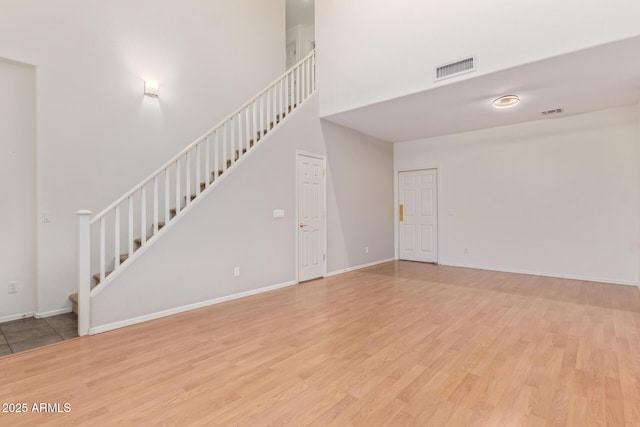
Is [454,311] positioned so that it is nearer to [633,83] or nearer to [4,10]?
[633,83]

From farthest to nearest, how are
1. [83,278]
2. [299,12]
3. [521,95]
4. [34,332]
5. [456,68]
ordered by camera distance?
[299,12]
[521,95]
[456,68]
[34,332]
[83,278]

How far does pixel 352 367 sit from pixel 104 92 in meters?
4.36

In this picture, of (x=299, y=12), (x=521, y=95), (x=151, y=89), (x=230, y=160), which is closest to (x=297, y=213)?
(x=230, y=160)

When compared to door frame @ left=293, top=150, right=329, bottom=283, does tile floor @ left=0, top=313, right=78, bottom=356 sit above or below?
below

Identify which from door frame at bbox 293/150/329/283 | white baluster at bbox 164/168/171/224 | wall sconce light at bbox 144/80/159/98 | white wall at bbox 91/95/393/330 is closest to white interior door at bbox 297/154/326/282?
door frame at bbox 293/150/329/283

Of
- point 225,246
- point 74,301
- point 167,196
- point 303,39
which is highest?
point 303,39

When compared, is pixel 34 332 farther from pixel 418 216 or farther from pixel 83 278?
pixel 418 216

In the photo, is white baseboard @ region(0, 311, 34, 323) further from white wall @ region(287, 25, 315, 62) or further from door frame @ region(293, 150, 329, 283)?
white wall @ region(287, 25, 315, 62)

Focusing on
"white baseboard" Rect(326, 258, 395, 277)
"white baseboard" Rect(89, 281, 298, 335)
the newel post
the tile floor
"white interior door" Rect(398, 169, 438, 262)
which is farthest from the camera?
"white interior door" Rect(398, 169, 438, 262)

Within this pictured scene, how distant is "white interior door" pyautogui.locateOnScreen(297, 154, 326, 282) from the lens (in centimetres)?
506

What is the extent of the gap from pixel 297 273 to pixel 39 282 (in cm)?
320

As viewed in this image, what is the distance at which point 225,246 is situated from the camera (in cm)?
406

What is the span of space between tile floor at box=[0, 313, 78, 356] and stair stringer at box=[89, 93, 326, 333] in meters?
0.36

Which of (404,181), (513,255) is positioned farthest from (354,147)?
(513,255)
